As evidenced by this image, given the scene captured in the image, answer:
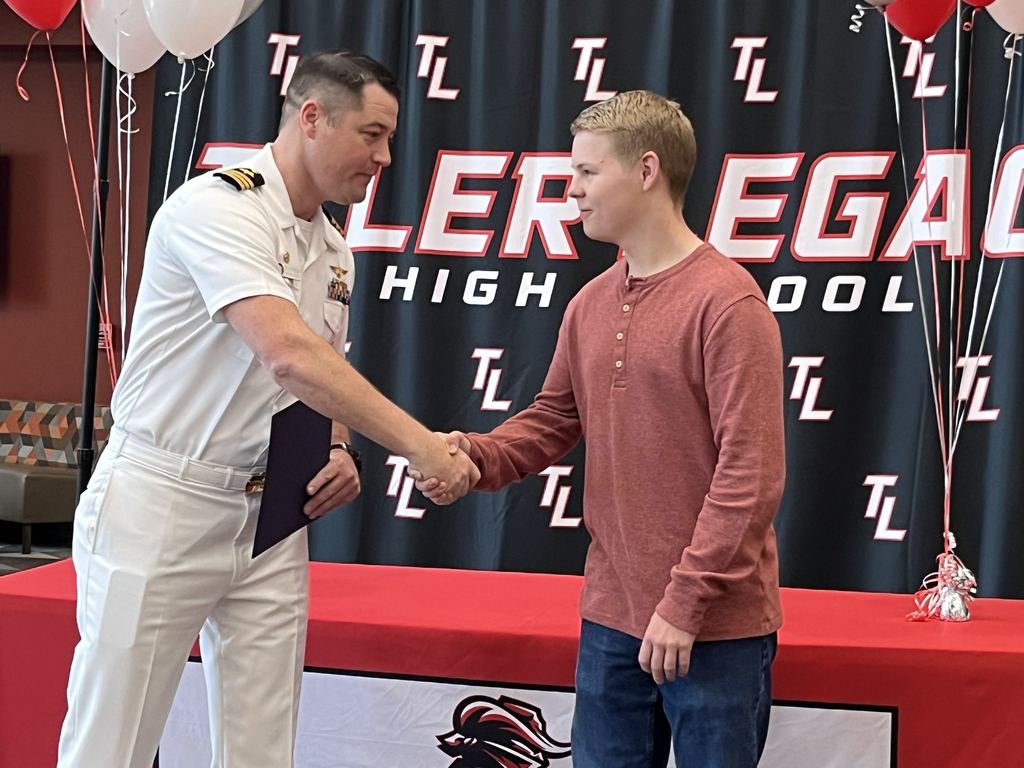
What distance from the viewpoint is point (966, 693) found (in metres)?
2.14

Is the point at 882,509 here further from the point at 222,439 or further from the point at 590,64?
the point at 222,439

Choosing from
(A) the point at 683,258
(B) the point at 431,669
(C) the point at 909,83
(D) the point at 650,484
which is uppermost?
(C) the point at 909,83

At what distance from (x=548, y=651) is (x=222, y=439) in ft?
2.63

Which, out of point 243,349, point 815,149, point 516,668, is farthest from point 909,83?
point 243,349

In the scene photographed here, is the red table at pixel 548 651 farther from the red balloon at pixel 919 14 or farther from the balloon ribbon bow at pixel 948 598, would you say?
the red balloon at pixel 919 14

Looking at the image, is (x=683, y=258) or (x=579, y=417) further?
(x=579, y=417)

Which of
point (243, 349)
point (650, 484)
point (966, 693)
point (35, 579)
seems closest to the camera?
point (650, 484)

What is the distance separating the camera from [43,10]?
3.07 meters

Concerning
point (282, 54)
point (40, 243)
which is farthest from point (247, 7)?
point (40, 243)

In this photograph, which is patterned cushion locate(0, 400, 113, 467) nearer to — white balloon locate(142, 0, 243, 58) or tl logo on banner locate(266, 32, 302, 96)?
tl logo on banner locate(266, 32, 302, 96)

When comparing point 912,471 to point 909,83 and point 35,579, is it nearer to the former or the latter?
point 909,83

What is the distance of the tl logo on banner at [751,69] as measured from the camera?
360 cm

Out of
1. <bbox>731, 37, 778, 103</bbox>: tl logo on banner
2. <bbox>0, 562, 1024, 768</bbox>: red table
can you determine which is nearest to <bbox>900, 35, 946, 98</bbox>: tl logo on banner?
<bbox>731, 37, 778, 103</bbox>: tl logo on banner

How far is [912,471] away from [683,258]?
213 centimetres
